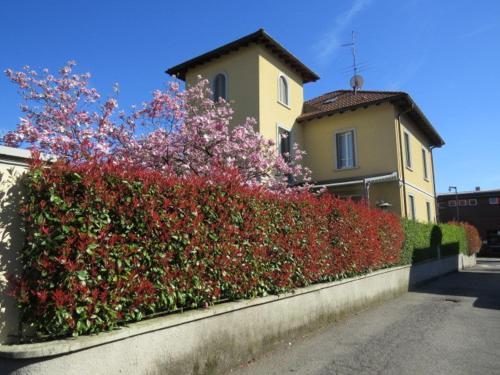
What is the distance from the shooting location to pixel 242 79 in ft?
53.2

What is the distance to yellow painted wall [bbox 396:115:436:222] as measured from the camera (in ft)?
59.3

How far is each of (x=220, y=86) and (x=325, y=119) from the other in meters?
5.23

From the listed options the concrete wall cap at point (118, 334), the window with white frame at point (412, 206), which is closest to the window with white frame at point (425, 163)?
the window with white frame at point (412, 206)

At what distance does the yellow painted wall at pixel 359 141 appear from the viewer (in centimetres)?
1702

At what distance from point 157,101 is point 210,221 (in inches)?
261

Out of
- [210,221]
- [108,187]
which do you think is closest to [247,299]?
[210,221]

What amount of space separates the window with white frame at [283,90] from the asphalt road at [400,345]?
10.6 metres

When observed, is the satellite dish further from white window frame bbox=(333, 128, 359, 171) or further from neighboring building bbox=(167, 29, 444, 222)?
white window frame bbox=(333, 128, 359, 171)

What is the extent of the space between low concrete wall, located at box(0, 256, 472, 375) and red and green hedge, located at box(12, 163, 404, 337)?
0.19 m

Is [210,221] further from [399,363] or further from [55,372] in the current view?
[399,363]

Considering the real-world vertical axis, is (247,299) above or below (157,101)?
below

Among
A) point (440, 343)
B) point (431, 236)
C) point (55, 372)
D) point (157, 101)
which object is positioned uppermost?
point (157, 101)

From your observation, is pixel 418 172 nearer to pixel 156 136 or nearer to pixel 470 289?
pixel 470 289

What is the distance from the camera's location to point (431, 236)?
1655 centimetres
